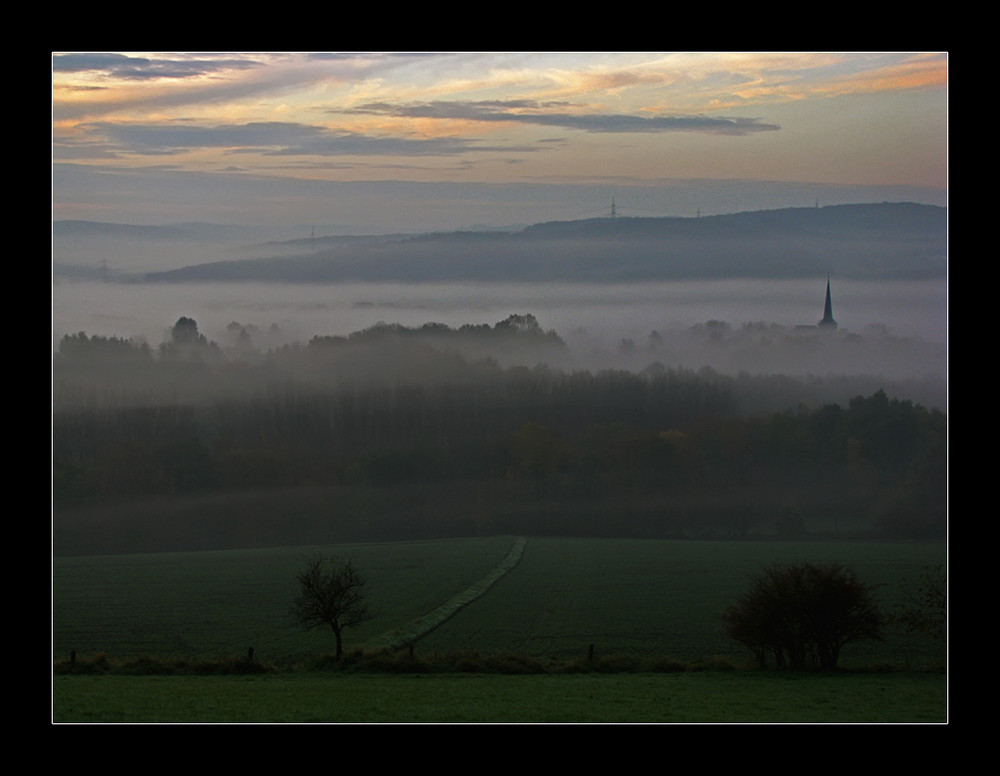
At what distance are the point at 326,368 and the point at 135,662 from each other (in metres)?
11.3

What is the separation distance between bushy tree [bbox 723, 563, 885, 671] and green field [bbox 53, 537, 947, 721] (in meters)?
0.93

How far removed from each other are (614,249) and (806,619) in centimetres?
1290

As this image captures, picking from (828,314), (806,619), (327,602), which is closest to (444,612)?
(327,602)

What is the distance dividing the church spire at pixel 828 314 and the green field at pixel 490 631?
8.23 metres

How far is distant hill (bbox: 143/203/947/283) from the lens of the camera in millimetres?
32719

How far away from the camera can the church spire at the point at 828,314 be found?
3578 centimetres

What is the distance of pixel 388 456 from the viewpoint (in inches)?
1506

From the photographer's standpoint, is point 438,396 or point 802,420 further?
point 802,420

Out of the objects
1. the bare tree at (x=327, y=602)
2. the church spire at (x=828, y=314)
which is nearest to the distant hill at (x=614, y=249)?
the church spire at (x=828, y=314)

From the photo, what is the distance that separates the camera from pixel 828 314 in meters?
35.9

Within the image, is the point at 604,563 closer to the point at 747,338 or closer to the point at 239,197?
the point at 747,338

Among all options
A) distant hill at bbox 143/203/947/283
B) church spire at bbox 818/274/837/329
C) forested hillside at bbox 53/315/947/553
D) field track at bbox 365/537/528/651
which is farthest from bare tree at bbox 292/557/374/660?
church spire at bbox 818/274/837/329

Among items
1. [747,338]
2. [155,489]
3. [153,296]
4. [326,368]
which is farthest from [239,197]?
[747,338]

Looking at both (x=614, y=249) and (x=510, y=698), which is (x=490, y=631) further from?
(x=614, y=249)
